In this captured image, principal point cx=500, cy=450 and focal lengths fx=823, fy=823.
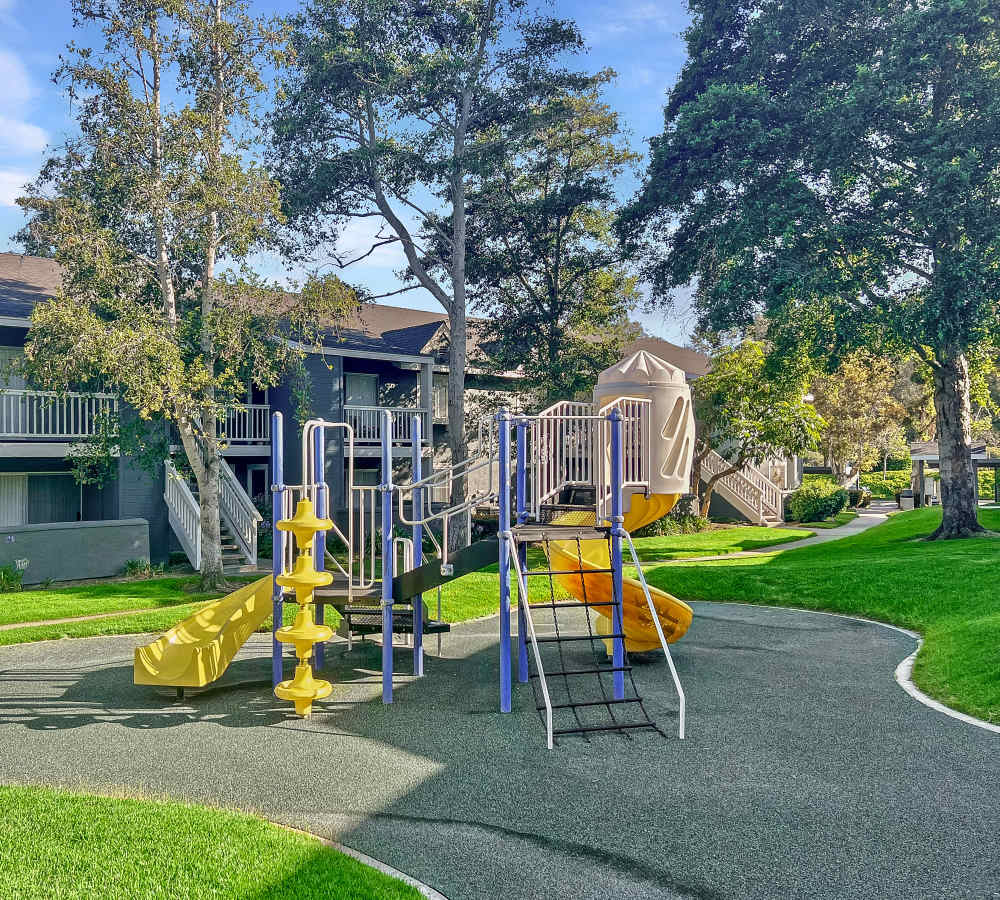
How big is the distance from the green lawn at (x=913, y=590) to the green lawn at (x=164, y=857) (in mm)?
6845

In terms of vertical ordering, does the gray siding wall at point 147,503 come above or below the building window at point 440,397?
below

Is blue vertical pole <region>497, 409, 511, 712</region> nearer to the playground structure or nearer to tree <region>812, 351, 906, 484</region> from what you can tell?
the playground structure

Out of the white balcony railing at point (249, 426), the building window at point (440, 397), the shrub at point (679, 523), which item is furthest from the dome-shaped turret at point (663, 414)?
the building window at point (440, 397)

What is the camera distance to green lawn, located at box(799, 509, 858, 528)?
30.2 m

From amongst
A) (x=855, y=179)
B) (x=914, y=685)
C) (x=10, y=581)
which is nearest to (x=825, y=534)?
(x=855, y=179)

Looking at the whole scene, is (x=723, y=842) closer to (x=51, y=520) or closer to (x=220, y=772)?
(x=220, y=772)

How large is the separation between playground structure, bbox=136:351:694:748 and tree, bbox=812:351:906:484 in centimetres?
2928

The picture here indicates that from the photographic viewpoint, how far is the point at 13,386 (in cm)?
2038

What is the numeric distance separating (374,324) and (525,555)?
2186 cm

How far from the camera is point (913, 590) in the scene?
1468 cm

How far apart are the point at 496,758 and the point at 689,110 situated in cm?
1973

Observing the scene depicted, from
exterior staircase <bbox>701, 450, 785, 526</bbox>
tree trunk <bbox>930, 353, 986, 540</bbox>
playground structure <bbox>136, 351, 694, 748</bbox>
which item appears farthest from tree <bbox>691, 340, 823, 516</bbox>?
playground structure <bbox>136, 351, 694, 748</bbox>

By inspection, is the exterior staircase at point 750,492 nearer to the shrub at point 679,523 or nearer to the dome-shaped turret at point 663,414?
the shrub at point 679,523

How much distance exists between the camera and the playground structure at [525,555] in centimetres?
896
